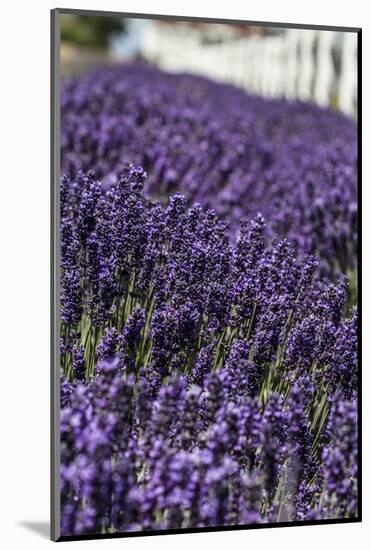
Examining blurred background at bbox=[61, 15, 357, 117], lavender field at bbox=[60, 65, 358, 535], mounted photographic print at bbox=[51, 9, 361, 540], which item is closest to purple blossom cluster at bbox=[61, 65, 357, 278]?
blurred background at bbox=[61, 15, 357, 117]

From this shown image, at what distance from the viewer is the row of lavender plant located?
3.03m

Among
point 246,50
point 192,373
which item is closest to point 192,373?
point 192,373

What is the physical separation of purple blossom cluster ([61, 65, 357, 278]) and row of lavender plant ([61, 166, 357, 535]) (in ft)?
3.07

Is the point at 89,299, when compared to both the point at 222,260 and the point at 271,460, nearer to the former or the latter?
the point at 222,260

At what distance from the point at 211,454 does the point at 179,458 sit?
133 mm

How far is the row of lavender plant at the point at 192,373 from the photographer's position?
3.03 meters

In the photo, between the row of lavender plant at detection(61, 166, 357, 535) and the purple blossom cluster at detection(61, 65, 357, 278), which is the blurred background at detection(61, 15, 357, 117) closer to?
the purple blossom cluster at detection(61, 65, 357, 278)

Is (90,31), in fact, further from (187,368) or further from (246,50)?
(187,368)

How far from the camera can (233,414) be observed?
3.11 m

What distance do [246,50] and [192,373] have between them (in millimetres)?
2203

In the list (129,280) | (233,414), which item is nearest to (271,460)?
(233,414)

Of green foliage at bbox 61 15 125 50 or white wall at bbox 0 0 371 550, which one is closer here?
white wall at bbox 0 0 371 550

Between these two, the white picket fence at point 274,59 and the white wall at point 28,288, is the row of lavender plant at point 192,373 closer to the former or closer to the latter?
the white wall at point 28,288

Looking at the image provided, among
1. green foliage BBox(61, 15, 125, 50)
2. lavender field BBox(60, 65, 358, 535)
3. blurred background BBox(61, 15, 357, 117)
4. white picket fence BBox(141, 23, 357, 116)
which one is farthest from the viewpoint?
green foliage BBox(61, 15, 125, 50)
